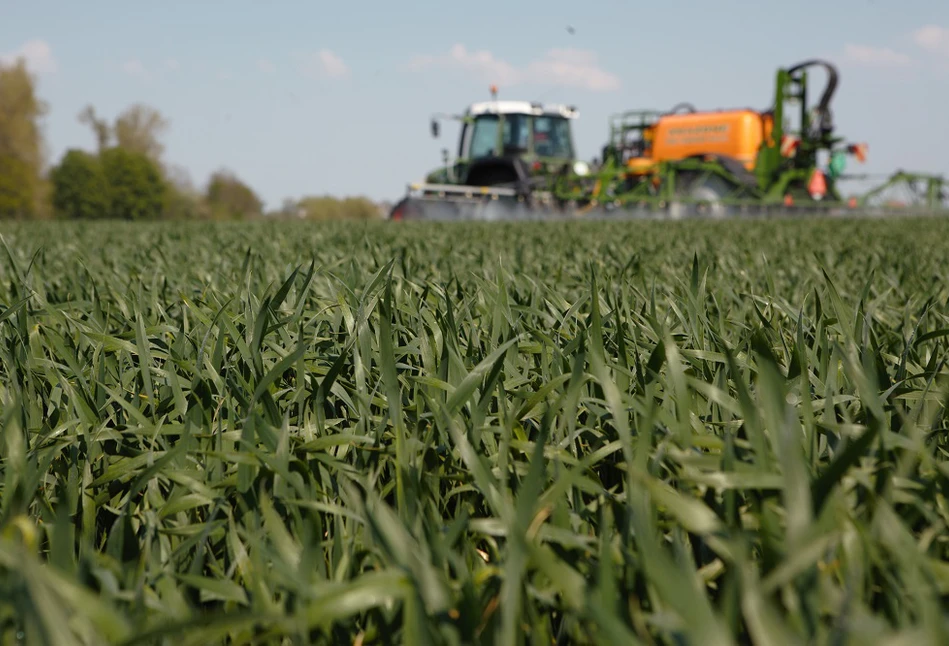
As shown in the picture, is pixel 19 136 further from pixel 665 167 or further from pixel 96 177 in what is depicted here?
pixel 665 167

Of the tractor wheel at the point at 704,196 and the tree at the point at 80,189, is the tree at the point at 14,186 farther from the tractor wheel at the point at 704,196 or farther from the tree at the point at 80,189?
the tractor wheel at the point at 704,196

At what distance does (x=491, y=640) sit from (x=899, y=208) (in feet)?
53.3

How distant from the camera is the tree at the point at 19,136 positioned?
43.8 metres

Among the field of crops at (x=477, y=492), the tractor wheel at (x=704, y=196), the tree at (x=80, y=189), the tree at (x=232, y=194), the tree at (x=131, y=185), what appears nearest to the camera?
the field of crops at (x=477, y=492)

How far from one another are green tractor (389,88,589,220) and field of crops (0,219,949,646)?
1416 centimetres

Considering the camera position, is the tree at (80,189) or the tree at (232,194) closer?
the tree at (80,189)

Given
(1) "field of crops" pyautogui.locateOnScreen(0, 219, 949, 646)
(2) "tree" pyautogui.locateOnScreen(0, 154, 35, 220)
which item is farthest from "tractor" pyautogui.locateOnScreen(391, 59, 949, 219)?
(2) "tree" pyautogui.locateOnScreen(0, 154, 35, 220)

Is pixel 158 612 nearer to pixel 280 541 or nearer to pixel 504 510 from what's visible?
pixel 280 541

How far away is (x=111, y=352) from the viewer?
1440mm

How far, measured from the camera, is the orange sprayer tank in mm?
15617

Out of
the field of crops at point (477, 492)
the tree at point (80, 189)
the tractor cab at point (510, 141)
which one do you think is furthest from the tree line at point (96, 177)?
the field of crops at point (477, 492)

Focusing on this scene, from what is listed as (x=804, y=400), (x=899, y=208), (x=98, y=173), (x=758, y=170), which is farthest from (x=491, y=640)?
(x=98, y=173)

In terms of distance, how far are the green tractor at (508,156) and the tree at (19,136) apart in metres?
35.4

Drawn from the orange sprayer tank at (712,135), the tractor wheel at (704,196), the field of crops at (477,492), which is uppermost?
the orange sprayer tank at (712,135)
